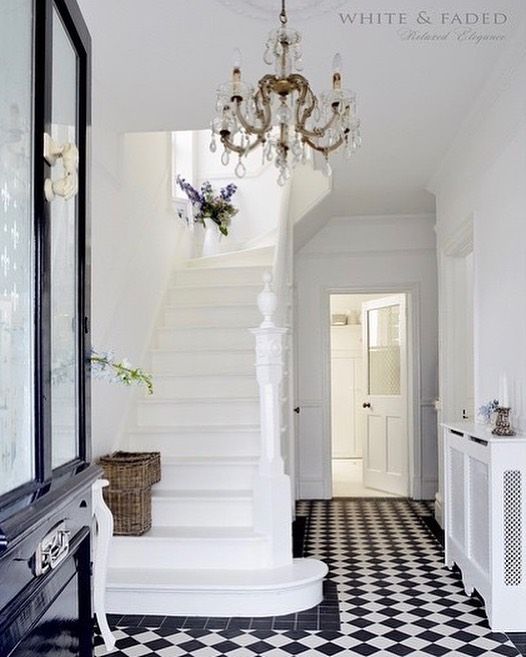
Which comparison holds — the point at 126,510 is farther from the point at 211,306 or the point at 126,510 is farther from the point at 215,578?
the point at 211,306

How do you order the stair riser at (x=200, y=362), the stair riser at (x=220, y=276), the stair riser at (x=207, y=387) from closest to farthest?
the stair riser at (x=207, y=387)
the stair riser at (x=200, y=362)
the stair riser at (x=220, y=276)

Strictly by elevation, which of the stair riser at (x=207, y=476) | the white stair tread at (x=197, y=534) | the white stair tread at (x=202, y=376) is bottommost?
the white stair tread at (x=197, y=534)

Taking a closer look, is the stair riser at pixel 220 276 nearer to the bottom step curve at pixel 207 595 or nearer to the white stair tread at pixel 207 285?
the white stair tread at pixel 207 285

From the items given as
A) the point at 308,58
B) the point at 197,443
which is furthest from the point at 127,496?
the point at 308,58

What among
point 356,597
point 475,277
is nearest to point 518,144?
point 475,277

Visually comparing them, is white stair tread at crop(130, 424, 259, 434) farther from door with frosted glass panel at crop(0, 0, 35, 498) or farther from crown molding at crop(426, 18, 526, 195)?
door with frosted glass panel at crop(0, 0, 35, 498)

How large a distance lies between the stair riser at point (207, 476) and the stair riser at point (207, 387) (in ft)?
2.74

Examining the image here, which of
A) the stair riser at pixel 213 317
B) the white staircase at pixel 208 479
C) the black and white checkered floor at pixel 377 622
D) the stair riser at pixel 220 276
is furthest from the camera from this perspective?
the stair riser at pixel 220 276

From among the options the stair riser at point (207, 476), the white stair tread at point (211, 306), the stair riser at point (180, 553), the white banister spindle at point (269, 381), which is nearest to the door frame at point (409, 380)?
the white stair tread at point (211, 306)

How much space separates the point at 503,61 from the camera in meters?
3.40

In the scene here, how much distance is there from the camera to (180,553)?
381 centimetres

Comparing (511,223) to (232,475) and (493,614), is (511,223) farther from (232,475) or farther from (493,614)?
(232,475)

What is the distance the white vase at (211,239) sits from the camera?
279 inches

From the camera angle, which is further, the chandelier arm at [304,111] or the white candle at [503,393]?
the white candle at [503,393]
